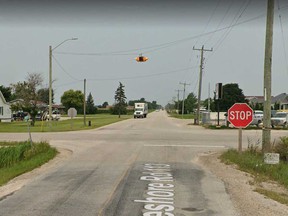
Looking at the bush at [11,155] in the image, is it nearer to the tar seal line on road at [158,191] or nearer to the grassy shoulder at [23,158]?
the grassy shoulder at [23,158]

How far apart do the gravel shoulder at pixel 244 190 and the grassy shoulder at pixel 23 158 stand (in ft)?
19.3

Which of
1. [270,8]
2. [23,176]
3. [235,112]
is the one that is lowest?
[23,176]

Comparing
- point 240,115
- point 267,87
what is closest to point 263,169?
point 240,115

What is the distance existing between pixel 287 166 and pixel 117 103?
11490 cm

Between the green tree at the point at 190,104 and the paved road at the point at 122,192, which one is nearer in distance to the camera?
the paved road at the point at 122,192

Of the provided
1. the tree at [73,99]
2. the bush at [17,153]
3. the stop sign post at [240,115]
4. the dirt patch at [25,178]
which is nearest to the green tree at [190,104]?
the tree at [73,99]

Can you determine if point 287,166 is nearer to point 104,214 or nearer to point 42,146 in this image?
point 104,214

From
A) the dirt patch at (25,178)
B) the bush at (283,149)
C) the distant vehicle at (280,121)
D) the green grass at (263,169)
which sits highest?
the distant vehicle at (280,121)

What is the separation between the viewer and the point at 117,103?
125562 mm

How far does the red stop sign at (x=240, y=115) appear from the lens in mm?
12883

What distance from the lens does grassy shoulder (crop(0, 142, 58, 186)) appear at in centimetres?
1149

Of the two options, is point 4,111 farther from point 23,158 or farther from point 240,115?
point 240,115

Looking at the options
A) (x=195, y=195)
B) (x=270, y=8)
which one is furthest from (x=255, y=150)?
(x=195, y=195)

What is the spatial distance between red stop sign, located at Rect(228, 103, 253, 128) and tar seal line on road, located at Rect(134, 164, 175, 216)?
10.1ft
